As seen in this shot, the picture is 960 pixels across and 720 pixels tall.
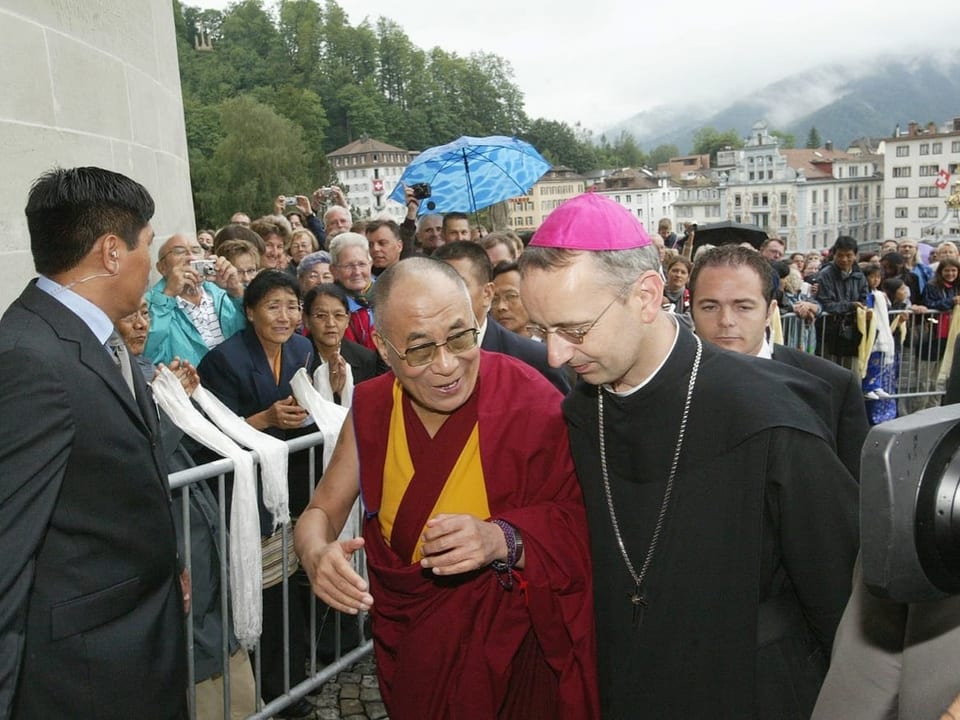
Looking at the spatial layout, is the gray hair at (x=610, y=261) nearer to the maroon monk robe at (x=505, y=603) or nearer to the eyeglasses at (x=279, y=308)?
the maroon monk robe at (x=505, y=603)

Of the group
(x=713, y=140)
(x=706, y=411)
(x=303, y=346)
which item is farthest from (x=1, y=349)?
(x=713, y=140)

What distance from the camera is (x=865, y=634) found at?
1.35m

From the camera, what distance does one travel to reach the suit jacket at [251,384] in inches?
156

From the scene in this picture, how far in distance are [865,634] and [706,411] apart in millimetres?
775

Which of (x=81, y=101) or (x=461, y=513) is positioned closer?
(x=461, y=513)

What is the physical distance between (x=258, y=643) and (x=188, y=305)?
7.76ft

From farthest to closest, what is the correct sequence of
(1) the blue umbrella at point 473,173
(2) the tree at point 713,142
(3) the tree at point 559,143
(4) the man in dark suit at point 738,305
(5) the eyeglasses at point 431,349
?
(2) the tree at point 713,142
(3) the tree at point 559,143
(1) the blue umbrella at point 473,173
(4) the man in dark suit at point 738,305
(5) the eyeglasses at point 431,349

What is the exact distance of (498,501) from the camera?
2354mm

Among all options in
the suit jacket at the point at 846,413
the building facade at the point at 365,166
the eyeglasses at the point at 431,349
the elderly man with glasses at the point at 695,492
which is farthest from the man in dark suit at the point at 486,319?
the building facade at the point at 365,166

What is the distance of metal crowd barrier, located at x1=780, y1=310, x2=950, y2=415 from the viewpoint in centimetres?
806

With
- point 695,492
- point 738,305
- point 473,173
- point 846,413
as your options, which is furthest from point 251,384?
point 473,173

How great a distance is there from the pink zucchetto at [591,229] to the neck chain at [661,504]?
14.8 inches

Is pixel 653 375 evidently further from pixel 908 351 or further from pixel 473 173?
pixel 908 351

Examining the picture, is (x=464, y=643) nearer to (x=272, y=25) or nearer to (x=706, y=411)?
(x=706, y=411)
